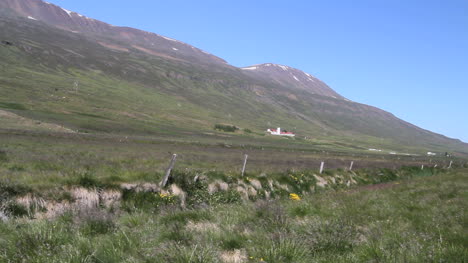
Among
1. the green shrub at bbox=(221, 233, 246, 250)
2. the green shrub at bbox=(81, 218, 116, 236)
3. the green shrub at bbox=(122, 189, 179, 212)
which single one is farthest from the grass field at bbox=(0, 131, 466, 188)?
the green shrub at bbox=(221, 233, 246, 250)

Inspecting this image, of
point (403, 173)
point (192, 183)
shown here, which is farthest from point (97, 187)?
point (403, 173)

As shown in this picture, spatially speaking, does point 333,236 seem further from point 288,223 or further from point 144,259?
point 144,259

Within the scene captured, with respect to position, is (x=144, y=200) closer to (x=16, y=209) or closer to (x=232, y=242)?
(x=16, y=209)

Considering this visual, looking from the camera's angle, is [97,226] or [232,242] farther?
[97,226]

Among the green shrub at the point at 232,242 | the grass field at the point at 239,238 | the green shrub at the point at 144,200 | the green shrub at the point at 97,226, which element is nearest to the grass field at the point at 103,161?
the green shrub at the point at 144,200

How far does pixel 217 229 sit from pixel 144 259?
1.86 m

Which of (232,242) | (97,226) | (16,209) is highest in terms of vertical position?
(232,242)

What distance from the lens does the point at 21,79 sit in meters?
172

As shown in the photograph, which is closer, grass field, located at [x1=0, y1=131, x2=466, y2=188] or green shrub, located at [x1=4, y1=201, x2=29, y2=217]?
green shrub, located at [x1=4, y1=201, x2=29, y2=217]

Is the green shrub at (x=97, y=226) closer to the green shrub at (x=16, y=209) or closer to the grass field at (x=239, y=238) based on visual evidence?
the grass field at (x=239, y=238)

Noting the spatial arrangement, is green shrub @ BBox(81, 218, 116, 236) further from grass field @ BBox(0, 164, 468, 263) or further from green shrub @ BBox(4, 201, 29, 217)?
green shrub @ BBox(4, 201, 29, 217)

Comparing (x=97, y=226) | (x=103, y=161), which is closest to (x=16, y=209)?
(x=97, y=226)

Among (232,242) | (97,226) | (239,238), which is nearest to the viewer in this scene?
(232,242)

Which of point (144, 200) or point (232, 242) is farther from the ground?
point (232, 242)
